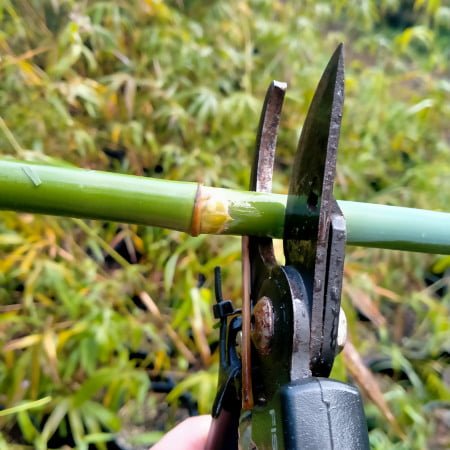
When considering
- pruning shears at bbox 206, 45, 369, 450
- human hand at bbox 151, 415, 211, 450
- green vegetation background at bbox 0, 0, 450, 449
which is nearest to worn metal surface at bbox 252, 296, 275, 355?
pruning shears at bbox 206, 45, 369, 450

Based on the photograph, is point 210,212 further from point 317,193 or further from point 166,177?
point 166,177

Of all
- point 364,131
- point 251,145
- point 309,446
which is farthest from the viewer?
point 364,131

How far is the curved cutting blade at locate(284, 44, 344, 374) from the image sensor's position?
1.03 feet

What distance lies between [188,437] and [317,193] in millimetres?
389

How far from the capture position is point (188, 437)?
0.60m

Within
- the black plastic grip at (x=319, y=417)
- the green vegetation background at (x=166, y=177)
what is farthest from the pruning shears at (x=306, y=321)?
the green vegetation background at (x=166, y=177)

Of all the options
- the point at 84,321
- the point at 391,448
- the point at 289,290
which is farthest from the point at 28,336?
the point at 289,290

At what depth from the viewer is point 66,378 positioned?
1004 mm

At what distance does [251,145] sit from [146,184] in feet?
4.02

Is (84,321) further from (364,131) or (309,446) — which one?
(364,131)

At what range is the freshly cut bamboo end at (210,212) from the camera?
1.21ft

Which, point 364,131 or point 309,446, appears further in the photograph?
point 364,131

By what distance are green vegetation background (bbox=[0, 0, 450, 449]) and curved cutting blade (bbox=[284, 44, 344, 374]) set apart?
580 millimetres

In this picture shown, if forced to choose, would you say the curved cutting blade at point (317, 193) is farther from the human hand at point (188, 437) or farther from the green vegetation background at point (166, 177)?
the green vegetation background at point (166, 177)
